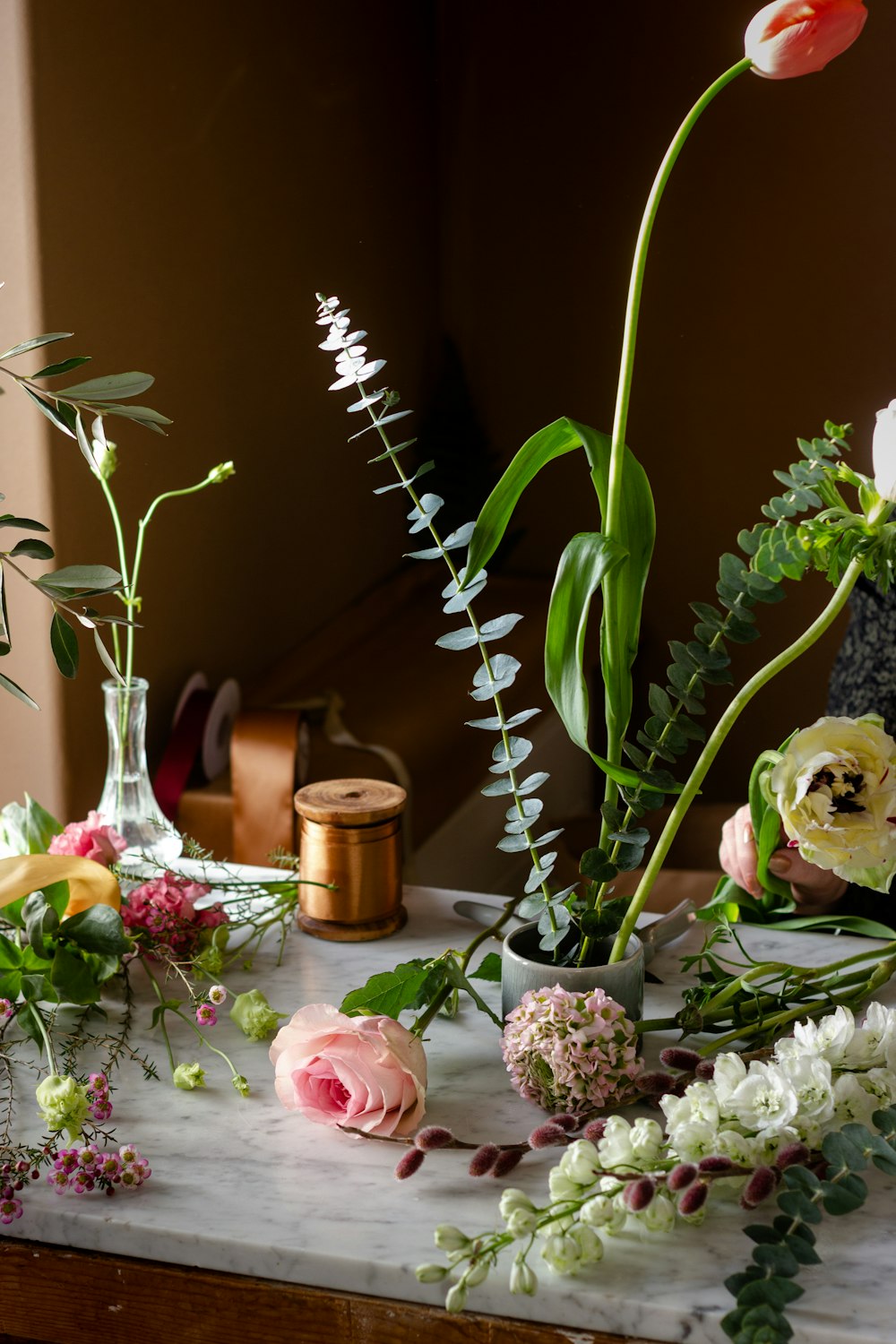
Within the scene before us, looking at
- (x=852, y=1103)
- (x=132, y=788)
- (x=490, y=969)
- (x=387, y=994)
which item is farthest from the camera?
(x=132, y=788)

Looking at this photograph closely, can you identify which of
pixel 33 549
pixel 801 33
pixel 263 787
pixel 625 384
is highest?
pixel 801 33

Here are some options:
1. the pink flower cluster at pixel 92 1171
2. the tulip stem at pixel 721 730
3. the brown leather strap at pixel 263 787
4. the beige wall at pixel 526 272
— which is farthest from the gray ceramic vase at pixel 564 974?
the beige wall at pixel 526 272

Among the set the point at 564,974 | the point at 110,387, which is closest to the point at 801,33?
the point at 110,387

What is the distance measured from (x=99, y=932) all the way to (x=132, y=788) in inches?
10.5

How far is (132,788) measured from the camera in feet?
3.70

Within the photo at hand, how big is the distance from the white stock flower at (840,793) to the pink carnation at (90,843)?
0.52 metres

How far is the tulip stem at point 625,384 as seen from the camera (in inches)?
29.0

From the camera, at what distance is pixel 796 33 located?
701 mm

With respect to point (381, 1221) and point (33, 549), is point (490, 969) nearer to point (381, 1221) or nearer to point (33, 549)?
point (381, 1221)

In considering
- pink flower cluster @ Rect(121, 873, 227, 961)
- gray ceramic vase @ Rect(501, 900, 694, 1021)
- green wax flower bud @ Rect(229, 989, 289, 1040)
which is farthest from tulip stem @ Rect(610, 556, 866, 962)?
pink flower cluster @ Rect(121, 873, 227, 961)

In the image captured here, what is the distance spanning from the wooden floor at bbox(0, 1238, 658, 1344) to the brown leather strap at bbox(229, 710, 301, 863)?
2.88ft

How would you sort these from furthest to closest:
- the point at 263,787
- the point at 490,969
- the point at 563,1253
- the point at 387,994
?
1. the point at 263,787
2. the point at 490,969
3. the point at 387,994
4. the point at 563,1253

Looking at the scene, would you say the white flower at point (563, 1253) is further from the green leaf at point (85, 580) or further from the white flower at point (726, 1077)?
the green leaf at point (85, 580)

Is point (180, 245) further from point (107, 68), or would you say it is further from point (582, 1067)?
point (582, 1067)
